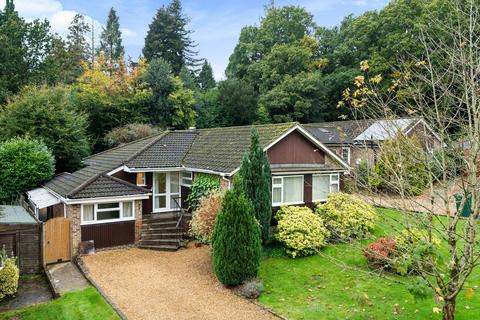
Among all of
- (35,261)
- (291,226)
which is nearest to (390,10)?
(291,226)

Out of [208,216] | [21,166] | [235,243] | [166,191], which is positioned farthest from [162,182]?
[235,243]

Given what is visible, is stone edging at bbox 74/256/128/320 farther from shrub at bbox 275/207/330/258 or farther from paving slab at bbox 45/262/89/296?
shrub at bbox 275/207/330/258

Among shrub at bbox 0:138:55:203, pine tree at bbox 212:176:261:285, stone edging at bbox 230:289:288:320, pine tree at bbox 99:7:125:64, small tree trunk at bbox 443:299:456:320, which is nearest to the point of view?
small tree trunk at bbox 443:299:456:320

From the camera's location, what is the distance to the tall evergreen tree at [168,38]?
55375 millimetres

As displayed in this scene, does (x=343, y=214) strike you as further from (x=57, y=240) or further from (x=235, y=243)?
(x=57, y=240)

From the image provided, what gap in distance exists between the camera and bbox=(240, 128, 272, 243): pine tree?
1570cm

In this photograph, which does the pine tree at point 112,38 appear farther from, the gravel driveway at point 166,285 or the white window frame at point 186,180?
the gravel driveway at point 166,285

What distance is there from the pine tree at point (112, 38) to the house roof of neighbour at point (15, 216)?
154ft

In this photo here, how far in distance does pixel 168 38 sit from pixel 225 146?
4082 cm

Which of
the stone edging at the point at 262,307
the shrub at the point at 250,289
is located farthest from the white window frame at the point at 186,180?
the stone edging at the point at 262,307

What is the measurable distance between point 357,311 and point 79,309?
27.5 ft

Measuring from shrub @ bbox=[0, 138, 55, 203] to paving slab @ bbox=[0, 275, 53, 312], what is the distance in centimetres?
747

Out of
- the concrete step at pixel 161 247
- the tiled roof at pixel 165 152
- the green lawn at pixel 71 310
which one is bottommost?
the green lawn at pixel 71 310

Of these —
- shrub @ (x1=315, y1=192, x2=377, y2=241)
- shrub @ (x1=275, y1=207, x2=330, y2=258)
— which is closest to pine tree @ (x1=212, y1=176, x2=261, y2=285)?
shrub @ (x1=275, y1=207, x2=330, y2=258)
